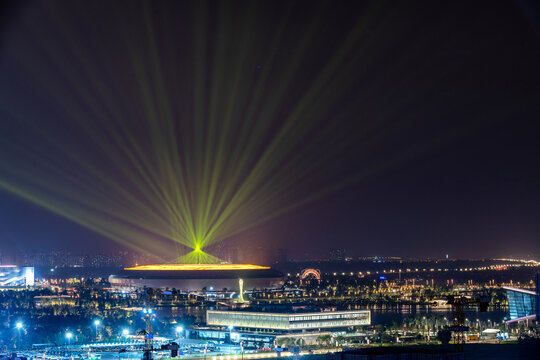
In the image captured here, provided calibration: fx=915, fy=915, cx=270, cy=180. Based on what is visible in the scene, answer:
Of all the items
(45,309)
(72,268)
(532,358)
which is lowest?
(532,358)

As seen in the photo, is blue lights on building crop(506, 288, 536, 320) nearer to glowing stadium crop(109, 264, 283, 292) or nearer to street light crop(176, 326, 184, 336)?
street light crop(176, 326, 184, 336)

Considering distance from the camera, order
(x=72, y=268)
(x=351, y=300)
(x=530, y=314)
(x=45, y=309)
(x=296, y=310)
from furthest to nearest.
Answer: (x=72, y=268)
(x=351, y=300)
(x=45, y=309)
(x=296, y=310)
(x=530, y=314)

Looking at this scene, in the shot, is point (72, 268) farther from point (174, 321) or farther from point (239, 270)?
point (174, 321)

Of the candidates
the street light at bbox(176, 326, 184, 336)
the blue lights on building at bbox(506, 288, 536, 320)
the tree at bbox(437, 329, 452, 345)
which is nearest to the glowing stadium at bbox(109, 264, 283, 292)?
the street light at bbox(176, 326, 184, 336)

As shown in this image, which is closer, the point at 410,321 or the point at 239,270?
the point at 410,321

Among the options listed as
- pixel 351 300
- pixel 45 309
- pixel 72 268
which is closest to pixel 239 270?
pixel 351 300

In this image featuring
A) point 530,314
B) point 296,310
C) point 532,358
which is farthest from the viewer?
point 296,310

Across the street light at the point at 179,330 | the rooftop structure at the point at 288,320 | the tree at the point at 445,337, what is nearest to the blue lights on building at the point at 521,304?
the tree at the point at 445,337

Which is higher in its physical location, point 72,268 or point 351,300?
point 72,268

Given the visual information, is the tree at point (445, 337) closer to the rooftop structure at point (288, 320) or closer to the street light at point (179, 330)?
the rooftop structure at point (288, 320)
